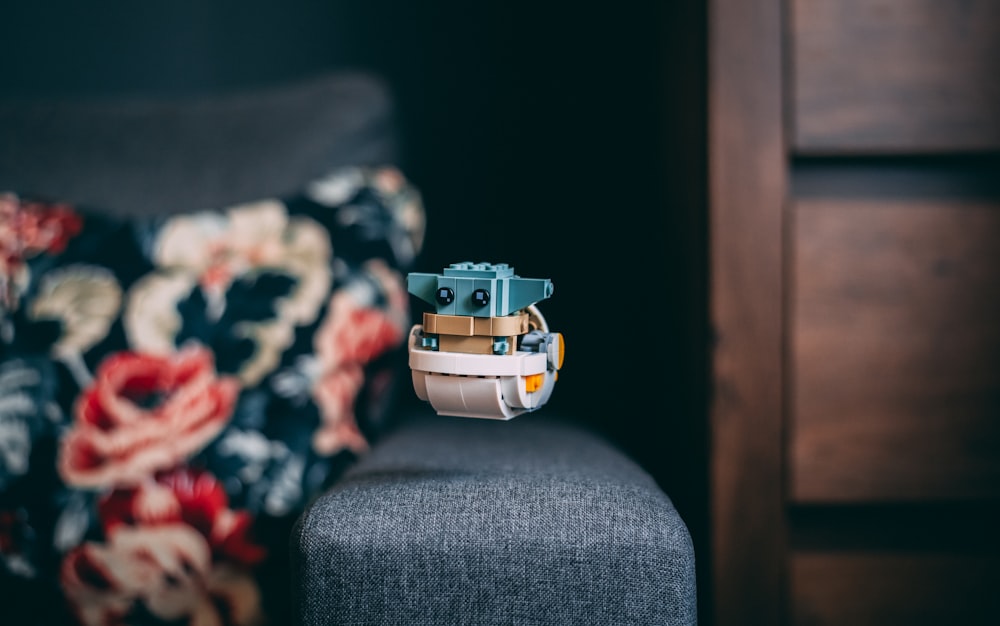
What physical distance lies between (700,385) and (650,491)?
0.15m

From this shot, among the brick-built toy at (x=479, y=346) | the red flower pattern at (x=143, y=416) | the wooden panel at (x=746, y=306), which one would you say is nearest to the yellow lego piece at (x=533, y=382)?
the brick-built toy at (x=479, y=346)

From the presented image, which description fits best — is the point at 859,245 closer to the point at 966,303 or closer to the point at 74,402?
the point at 966,303

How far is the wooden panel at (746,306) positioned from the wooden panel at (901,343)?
0.11 ft

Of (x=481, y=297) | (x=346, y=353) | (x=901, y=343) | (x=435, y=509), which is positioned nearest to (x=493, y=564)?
(x=435, y=509)

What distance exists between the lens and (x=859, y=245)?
692mm

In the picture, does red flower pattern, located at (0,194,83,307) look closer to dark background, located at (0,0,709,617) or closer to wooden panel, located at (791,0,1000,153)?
dark background, located at (0,0,709,617)

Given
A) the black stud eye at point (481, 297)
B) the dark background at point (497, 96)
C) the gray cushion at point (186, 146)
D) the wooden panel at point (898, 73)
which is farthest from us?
the dark background at point (497, 96)

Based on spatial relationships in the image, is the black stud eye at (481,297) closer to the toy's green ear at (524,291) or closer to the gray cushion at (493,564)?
the toy's green ear at (524,291)

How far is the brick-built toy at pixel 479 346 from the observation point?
52 cm

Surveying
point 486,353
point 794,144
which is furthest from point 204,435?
point 794,144

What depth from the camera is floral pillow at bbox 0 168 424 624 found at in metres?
0.72

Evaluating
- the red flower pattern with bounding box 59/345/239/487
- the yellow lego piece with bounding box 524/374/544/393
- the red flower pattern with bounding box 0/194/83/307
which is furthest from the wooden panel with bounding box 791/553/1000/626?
the red flower pattern with bounding box 0/194/83/307

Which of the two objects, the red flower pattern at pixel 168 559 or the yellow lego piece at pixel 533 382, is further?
the red flower pattern at pixel 168 559

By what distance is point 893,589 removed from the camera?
71 centimetres
